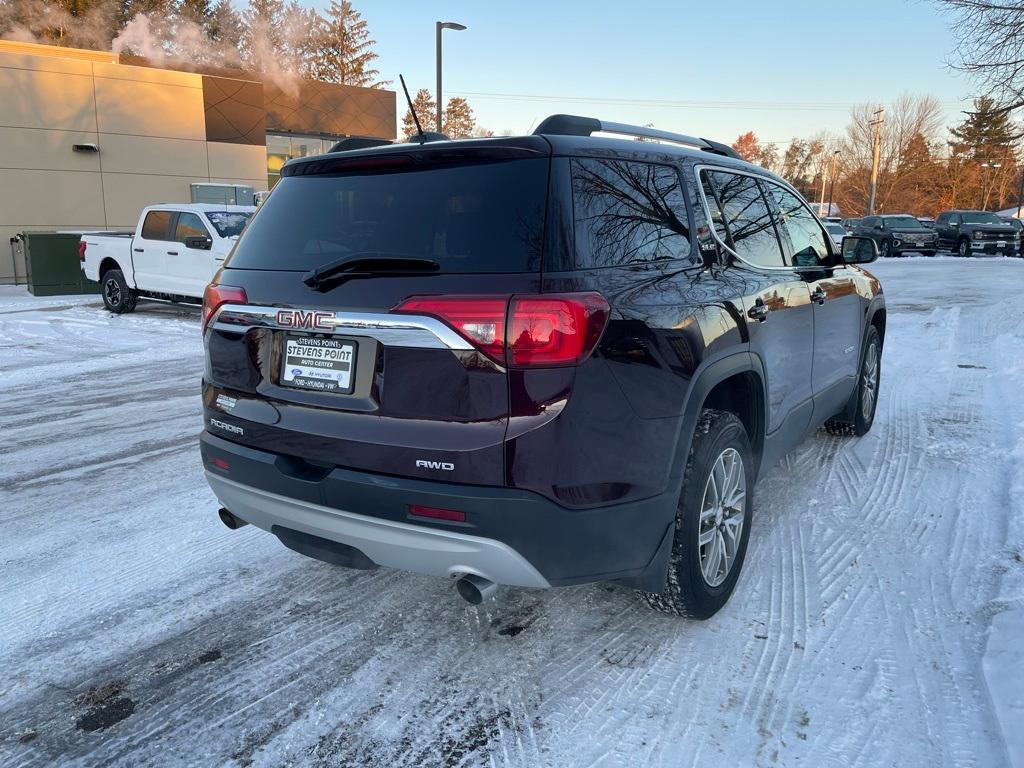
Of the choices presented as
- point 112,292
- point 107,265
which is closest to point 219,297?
point 112,292

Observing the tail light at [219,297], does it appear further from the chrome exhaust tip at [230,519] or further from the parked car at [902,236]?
the parked car at [902,236]

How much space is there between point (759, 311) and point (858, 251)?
1.93 meters

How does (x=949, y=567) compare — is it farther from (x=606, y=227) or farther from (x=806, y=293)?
(x=606, y=227)

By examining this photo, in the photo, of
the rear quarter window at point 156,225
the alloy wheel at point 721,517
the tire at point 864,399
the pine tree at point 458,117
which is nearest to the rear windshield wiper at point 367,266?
the alloy wheel at point 721,517

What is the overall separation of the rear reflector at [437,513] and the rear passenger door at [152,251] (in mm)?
12143

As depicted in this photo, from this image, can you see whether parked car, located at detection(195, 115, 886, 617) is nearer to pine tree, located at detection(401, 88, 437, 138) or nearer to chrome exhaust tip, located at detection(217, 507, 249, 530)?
chrome exhaust tip, located at detection(217, 507, 249, 530)

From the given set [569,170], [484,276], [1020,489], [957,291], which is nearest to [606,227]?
[569,170]

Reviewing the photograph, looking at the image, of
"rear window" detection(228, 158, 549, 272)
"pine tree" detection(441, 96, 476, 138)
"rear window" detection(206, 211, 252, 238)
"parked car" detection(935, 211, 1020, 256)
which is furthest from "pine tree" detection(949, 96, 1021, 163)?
"rear window" detection(228, 158, 549, 272)

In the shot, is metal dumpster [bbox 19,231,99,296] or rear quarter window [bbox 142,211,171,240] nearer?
rear quarter window [bbox 142,211,171,240]

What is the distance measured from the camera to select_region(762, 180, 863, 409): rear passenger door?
4.17 m

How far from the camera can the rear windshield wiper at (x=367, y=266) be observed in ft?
8.18

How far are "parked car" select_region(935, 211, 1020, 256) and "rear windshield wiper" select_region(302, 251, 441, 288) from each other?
115ft

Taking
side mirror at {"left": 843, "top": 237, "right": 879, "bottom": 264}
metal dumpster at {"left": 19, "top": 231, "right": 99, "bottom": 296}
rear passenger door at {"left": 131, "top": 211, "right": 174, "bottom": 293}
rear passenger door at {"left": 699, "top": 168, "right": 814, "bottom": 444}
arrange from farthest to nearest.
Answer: metal dumpster at {"left": 19, "top": 231, "right": 99, "bottom": 296} → rear passenger door at {"left": 131, "top": 211, "right": 174, "bottom": 293} → side mirror at {"left": 843, "top": 237, "right": 879, "bottom": 264} → rear passenger door at {"left": 699, "top": 168, "right": 814, "bottom": 444}

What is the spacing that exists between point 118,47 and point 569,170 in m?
32.4
